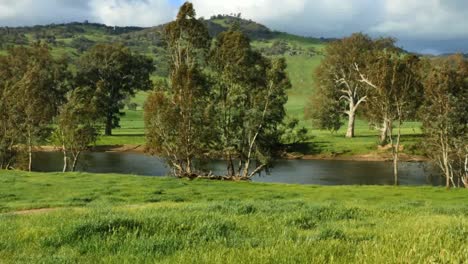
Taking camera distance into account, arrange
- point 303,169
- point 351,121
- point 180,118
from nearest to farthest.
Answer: point 180,118 < point 303,169 < point 351,121

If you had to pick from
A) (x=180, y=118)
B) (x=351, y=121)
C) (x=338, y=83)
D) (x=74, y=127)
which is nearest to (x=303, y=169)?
(x=180, y=118)

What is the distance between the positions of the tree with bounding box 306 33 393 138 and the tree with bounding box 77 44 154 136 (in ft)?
127

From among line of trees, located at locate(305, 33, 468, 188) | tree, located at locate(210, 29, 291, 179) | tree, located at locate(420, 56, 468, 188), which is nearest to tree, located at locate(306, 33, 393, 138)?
line of trees, located at locate(305, 33, 468, 188)

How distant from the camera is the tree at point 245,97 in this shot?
55281 mm

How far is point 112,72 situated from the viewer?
118000mm

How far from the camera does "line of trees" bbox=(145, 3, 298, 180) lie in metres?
53.6

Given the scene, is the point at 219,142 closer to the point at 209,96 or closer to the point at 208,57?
the point at 209,96

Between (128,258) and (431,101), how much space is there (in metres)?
50.3

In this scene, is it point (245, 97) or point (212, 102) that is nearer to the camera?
point (245, 97)

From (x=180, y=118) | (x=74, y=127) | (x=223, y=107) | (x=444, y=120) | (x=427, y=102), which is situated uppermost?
(x=427, y=102)

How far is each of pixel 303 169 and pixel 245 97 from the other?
77.7ft

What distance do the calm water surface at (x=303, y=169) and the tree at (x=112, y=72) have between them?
26765 millimetres

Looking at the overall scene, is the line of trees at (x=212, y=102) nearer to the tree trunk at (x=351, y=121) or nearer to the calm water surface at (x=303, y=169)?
the calm water surface at (x=303, y=169)

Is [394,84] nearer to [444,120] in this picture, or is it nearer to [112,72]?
[444,120]
